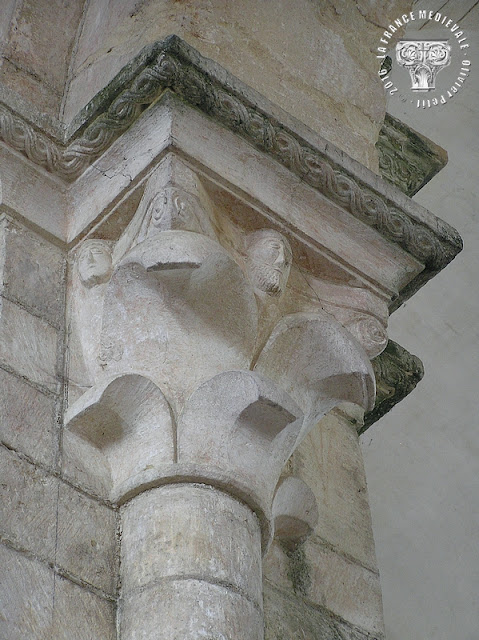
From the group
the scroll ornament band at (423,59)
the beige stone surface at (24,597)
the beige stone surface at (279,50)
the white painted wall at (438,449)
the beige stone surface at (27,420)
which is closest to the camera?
the beige stone surface at (24,597)

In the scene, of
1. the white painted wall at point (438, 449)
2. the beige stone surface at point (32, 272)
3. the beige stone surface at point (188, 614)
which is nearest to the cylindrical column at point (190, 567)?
the beige stone surface at point (188, 614)

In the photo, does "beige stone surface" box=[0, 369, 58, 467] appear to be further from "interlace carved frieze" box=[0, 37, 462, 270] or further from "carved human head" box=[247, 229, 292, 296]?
"interlace carved frieze" box=[0, 37, 462, 270]

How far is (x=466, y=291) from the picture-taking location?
17.4 ft

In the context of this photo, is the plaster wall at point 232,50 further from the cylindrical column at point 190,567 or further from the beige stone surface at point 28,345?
the cylindrical column at point 190,567

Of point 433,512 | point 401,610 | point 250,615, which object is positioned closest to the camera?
point 250,615

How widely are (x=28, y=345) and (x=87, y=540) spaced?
17.9 inches

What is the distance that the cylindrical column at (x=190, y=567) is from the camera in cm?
221

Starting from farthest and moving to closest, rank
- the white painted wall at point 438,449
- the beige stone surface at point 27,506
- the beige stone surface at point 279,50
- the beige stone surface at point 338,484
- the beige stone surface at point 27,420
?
the white painted wall at point 438,449, the beige stone surface at point 279,50, the beige stone surface at point 338,484, the beige stone surface at point 27,420, the beige stone surface at point 27,506

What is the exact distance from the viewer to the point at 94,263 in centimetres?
279

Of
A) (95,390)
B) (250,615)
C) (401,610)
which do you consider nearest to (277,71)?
(95,390)

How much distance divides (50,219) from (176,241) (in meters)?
0.48

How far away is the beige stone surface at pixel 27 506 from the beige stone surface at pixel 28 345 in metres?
0.24

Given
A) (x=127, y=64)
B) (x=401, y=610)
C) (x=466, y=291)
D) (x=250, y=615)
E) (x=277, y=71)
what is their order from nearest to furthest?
(x=250, y=615), (x=127, y=64), (x=277, y=71), (x=401, y=610), (x=466, y=291)

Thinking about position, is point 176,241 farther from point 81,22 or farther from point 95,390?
point 81,22
